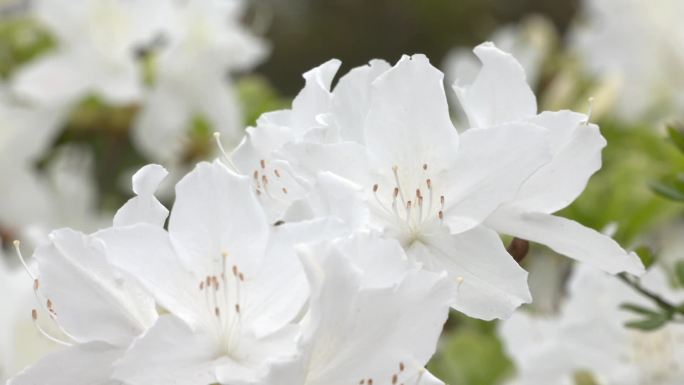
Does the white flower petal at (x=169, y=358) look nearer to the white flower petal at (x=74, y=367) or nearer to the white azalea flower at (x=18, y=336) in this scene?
the white flower petal at (x=74, y=367)

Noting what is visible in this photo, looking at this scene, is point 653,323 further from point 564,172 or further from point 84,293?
point 84,293

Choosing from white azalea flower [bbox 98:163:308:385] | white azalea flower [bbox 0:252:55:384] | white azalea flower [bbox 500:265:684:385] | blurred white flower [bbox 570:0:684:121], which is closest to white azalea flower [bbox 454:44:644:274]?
white azalea flower [bbox 98:163:308:385]

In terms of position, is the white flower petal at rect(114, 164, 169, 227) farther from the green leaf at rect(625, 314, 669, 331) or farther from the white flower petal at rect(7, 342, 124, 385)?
the green leaf at rect(625, 314, 669, 331)

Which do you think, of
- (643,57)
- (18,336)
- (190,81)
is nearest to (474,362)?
(18,336)

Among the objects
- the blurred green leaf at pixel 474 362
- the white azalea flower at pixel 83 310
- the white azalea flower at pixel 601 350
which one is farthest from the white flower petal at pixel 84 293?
the blurred green leaf at pixel 474 362

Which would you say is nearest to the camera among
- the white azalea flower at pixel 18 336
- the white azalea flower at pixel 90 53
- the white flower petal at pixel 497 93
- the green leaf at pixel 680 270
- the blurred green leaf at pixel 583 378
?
the white flower petal at pixel 497 93

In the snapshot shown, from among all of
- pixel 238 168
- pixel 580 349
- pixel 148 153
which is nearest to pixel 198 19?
pixel 148 153
